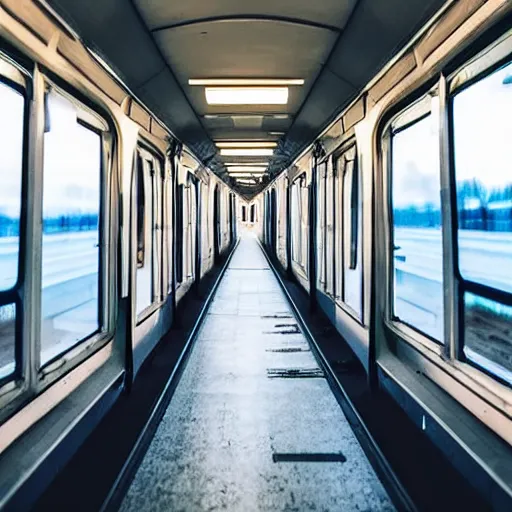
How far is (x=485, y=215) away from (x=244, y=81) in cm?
272

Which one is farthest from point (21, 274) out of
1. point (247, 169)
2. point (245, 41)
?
point (247, 169)

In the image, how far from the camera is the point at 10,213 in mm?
2230

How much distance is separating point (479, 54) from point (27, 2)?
6.90 ft

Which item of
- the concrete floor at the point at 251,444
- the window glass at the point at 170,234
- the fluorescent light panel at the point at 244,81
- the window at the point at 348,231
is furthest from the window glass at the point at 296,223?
the fluorescent light panel at the point at 244,81

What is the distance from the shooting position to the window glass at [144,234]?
16.1 feet

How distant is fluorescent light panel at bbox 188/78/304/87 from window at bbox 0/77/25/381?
2.28m

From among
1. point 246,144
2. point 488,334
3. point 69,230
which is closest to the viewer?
point 488,334

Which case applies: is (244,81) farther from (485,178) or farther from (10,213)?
(10,213)

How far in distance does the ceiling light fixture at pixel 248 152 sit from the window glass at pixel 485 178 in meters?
6.15

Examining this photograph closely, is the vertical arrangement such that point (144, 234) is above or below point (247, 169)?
below

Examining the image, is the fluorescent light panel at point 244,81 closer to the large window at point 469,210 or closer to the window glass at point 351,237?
the window glass at point 351,237

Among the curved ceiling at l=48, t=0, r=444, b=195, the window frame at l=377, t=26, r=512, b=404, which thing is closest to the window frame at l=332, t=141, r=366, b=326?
the curved ceiling at l=48, t=0, r=444, b=195

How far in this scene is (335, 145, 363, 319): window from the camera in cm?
491

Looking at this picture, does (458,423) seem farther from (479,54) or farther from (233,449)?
(479,54)
